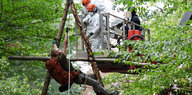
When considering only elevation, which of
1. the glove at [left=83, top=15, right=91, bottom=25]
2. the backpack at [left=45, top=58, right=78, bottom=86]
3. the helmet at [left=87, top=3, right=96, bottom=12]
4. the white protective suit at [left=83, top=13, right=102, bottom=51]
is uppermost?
the helmet at [left=87, top=3, right=96, bottom=12]

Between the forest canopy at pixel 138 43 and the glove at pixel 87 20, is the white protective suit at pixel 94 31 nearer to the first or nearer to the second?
the glove at pixel 87 20

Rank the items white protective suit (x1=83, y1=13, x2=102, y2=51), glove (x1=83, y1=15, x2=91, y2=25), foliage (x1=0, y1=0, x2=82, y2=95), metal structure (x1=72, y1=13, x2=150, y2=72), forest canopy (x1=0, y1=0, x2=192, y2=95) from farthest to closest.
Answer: glove (x1=83, y1=15, x2=91, y2=25), white protective suit (x1=83, y1=13, x2=102, y2=51), metal structure (x1=72, y1=13, x2=150, y2=72), foliage (x1=0, y1=0, x2=82, y2=95), forest canopy (x1=0, y1=0, x2=192, y2=95)

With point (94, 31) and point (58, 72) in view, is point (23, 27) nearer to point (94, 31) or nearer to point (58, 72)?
point (94, 31)

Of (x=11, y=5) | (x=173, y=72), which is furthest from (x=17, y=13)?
(x=173, y=72)

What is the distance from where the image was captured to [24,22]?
7.13 m

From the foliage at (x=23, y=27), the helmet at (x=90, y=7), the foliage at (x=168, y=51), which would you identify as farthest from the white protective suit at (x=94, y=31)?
the foliage at (x=168, y=51)

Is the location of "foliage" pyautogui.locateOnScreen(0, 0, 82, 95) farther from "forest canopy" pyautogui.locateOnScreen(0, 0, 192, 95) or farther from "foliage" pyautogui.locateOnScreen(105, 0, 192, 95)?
"foliage" pyautogui.locateOnScreen(105, 0, 192, 95)

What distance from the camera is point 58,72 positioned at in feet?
16.2

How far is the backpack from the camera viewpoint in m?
4.82

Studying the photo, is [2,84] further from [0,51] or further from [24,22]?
[24,22]

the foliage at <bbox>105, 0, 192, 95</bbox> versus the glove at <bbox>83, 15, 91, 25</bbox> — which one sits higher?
the glove at <bbox>83, 15, 91, 25</bbox>

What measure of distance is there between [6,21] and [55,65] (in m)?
2.48

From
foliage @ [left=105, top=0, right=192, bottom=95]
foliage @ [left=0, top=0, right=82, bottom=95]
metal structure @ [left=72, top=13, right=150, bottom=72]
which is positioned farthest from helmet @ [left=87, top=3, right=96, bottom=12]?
foliage @ [left=105, top=0, right=192, bottom=95]

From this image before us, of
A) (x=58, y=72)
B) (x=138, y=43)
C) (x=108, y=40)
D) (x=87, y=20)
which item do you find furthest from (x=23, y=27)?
(x=138, y=43)
